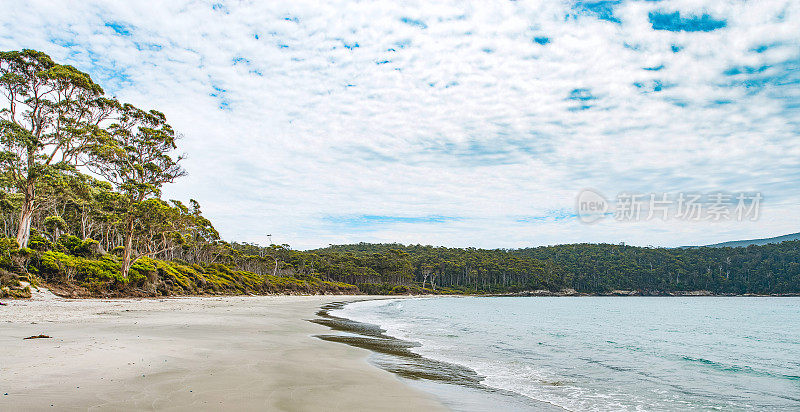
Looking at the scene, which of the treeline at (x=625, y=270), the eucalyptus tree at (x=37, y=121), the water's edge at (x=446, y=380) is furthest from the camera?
the treeline at (x=625, y=270)

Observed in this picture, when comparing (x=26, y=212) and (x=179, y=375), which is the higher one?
(x=26, y=212)

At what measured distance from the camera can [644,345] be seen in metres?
16.9

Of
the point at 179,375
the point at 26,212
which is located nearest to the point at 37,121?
the point at 26,212

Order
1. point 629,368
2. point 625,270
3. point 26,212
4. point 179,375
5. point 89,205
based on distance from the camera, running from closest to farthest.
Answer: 1. point 179,375
2. point 629,368
3. point 26,212
4. point 89,205
5. point 625,270

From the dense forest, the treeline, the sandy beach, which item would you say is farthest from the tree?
the treeline

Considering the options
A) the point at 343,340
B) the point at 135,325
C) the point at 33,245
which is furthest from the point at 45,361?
the point at 33,245

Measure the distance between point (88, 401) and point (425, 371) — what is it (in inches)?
249

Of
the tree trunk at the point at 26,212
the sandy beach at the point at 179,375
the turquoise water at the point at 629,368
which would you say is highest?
the tree trunk at the point at 26,212

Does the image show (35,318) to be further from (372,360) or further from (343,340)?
(372,360)

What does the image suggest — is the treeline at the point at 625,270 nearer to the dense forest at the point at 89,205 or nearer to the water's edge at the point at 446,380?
the dense forest at the point at 89,205

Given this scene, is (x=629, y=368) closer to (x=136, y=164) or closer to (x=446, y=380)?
(x=446, y=380)

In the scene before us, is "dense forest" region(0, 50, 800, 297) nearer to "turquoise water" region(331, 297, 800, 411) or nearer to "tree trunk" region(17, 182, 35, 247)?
"tree trunk" region(17, 182, 35, 247)

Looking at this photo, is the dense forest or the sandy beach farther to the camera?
the dense forest

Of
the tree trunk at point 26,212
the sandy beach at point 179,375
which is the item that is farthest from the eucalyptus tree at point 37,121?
the sandy beach at point 179,375
